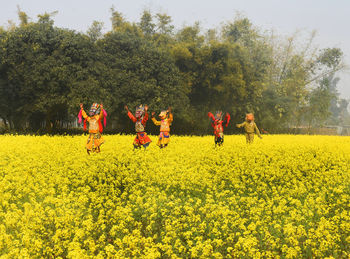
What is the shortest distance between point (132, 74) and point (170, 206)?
18488 millimetres

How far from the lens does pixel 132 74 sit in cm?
2333

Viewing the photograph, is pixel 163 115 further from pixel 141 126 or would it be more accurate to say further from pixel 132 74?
pixel 132 74

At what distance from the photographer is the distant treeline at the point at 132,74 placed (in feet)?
70.5

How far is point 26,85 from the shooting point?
2169 centimetres

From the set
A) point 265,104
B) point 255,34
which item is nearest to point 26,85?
point 265,104

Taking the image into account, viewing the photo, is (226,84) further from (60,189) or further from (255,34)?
(60,189)

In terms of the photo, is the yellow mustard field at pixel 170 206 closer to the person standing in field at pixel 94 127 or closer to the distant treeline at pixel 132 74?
the person standing in field at pixel 94 127

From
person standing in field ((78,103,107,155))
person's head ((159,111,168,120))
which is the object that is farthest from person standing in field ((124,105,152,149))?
person standing in field ((78,103,107,155))

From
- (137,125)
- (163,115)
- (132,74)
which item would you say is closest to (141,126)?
(137,125)

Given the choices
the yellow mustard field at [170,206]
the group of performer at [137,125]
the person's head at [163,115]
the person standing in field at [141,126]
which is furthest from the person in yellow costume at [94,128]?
the person's head at [163,115]

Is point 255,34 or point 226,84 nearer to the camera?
point 226,84

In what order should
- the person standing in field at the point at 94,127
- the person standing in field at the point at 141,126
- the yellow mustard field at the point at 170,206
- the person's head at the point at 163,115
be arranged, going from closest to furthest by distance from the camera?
the yellow mustard field at the point at 170,206
the person standing in field at the point at 94,127
the person standing in field at the point at 141,126
the person's head at the point at 163,115

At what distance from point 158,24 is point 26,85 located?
54.5 feet

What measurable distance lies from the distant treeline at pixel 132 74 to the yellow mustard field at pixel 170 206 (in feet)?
33.6
